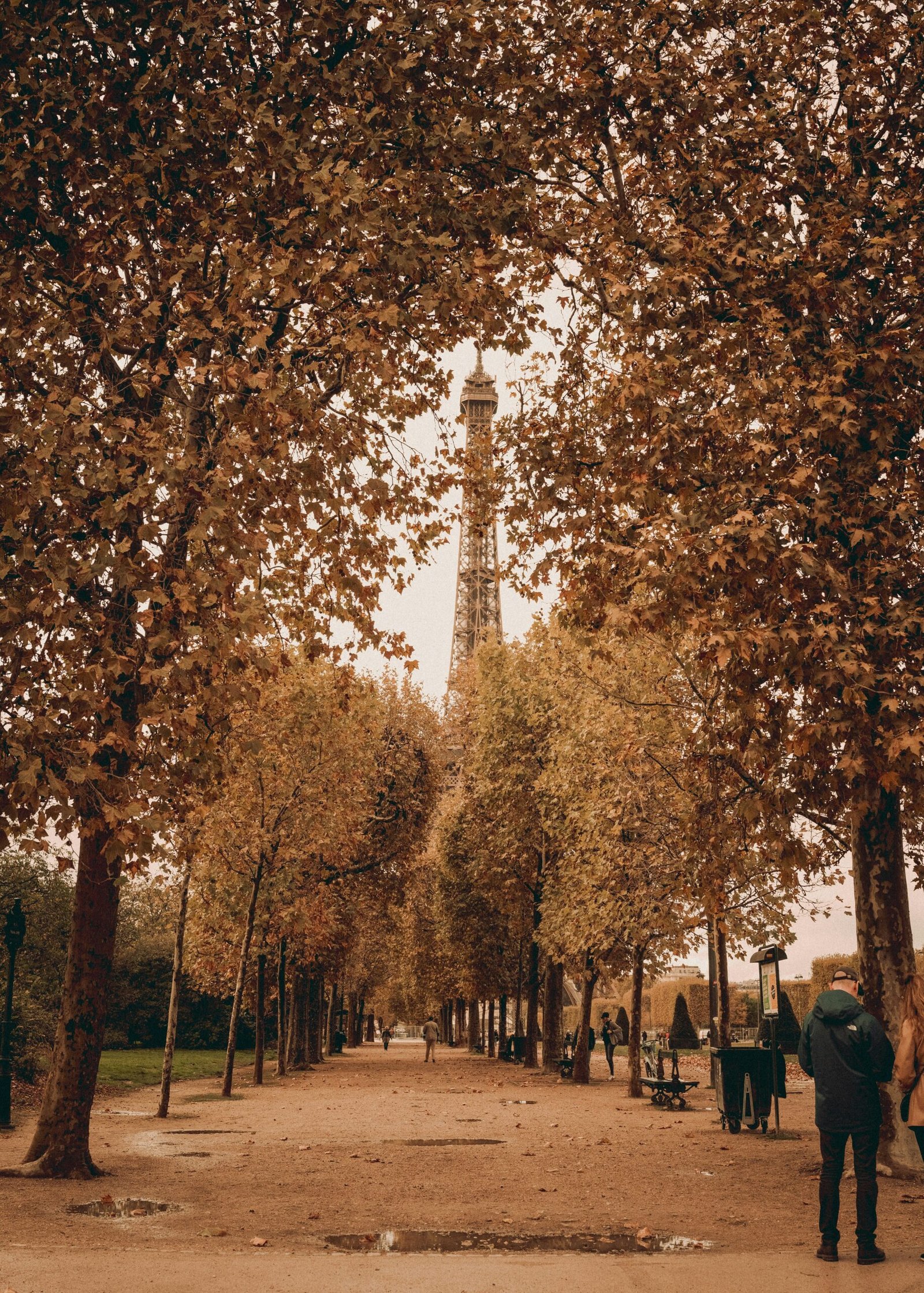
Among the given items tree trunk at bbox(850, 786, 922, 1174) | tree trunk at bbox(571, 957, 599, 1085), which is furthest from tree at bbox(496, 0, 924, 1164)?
tree trunk at bbox(571, 957, 599, 1085)

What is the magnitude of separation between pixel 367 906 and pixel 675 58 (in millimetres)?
29337

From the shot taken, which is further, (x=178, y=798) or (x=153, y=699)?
(x=178, y=798)

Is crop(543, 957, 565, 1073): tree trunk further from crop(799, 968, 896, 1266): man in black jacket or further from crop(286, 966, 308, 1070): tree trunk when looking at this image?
crop(799, 968, 896, 1266): man in black jacket

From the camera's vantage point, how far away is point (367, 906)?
36.8 m

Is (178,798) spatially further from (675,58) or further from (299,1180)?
(675,58)

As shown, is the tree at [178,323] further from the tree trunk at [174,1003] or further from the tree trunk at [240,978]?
the tree trunk at [240,978]

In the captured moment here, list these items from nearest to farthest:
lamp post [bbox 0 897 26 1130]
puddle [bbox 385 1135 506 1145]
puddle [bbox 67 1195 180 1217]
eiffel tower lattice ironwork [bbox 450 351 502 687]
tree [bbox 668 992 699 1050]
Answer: puddle [bbox 67 1195 180 1217] → puddle [bbox 385 1135 506 1145] → lamp post [bbox 0 897 26 1130] → tree [bbox 668 992 699 1050] → eiffel tower lattice ironwork [bbox 450 351 502 687]

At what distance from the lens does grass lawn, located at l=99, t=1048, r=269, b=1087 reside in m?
29.7

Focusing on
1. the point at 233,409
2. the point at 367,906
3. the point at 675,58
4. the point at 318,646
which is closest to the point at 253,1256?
the point at 318,646

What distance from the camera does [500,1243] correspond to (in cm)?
827

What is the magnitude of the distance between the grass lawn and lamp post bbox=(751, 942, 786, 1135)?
1475 cm

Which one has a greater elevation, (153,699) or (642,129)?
(642,129)

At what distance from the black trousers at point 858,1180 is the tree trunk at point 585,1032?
66.8ft

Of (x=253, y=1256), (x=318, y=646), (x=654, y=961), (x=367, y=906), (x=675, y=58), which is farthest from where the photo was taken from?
(x=367, y=906)
